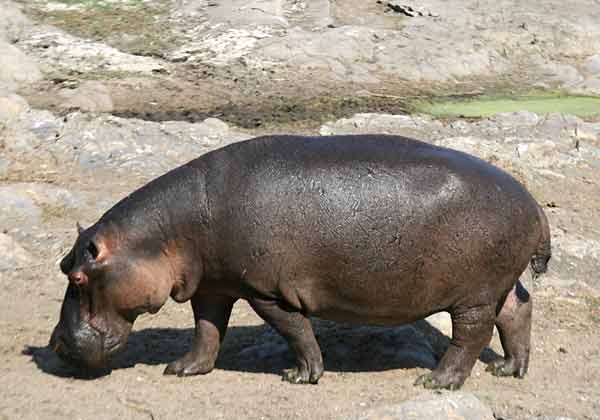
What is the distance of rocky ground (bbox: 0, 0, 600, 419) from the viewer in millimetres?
5770

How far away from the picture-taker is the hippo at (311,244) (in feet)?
18.5

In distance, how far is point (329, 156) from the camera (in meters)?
5.82

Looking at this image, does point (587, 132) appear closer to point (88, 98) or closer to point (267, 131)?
point (267, 131)

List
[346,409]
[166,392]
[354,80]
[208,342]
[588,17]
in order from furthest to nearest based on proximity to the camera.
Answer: [588,17] < [354,80] < [208,342] < [166,392] < [346,409]

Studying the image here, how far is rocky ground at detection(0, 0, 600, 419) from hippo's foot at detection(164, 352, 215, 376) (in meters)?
0.10

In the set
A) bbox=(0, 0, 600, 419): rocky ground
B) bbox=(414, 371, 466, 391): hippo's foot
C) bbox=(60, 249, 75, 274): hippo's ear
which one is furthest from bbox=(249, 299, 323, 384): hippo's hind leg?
bbox=(60, 249, 75, 274): hippo's ear

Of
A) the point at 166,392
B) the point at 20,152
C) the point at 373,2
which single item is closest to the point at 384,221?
the point at 166,392

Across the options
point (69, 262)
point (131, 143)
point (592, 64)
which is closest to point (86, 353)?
point (69, 262)

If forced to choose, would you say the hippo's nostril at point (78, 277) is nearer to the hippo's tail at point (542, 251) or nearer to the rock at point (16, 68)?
the hippo's tail at point (542, 251)

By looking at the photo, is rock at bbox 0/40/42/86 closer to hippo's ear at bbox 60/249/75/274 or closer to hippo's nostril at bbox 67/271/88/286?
hippo's ear at bbox 60/249/75/274

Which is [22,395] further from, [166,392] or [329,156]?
[329,156]

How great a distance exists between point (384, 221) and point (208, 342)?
1409 mm

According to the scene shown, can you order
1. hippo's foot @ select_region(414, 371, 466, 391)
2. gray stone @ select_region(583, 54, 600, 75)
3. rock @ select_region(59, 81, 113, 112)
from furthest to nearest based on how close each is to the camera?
gray stone @ select_region(583, 54, 600, 75) → rock @ select_region(59, 81, 113, 112) → hippo's foot @ select_region(414, 371, 466, 391)

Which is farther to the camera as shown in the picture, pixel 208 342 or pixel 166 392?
pixel 208 342
